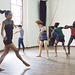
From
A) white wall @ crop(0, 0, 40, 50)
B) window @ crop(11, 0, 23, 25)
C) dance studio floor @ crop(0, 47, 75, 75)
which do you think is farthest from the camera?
white wall @ crop(0, 0, 40, 50)

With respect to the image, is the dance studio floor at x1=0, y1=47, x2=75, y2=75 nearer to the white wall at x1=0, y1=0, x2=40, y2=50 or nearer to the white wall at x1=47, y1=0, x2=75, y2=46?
the white wall at x1=0, y1=0, x2=40, y2=50

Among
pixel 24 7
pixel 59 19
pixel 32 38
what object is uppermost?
pixel 24 7

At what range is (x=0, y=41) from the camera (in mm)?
6977

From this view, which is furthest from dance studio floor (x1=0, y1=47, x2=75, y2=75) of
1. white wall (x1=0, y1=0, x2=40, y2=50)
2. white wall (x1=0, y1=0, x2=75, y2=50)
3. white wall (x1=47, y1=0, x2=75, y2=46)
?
white wall (x1=47, y1=0, x2=75, y2=46)

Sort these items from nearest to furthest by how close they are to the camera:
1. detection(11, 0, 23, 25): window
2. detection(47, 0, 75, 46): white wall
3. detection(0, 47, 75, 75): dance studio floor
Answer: detection(0, 47, 75, 75): dance studio floor
detection(11, 0, 23, 25): window
detection(47, 0, 75, 46): white wall

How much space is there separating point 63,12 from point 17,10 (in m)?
3.10

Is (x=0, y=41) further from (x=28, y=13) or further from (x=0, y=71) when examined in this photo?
(x=0, y=71)

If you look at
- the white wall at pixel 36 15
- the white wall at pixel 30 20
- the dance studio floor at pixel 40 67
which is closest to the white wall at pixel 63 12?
the white wall at pixel 36 15

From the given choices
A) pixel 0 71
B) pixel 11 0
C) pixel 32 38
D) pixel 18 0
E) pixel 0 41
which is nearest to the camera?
pixel 0 71

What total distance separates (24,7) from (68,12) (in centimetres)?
285

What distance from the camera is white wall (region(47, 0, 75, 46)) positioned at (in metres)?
9.84

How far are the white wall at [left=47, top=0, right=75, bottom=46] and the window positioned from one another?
239 cm

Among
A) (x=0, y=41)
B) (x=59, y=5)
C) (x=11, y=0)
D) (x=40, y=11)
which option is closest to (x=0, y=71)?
(x=0, y=41)

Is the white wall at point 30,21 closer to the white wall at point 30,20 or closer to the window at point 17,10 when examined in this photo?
the white wall at point 30,20
